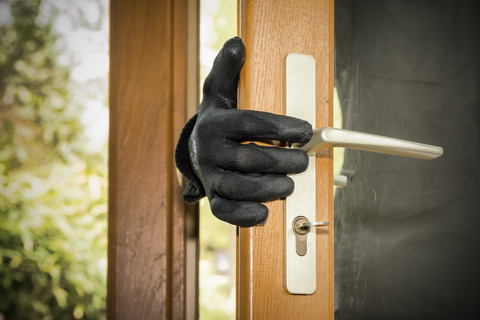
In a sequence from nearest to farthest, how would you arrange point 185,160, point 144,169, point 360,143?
point 360,143
point 185,160
point 144,169

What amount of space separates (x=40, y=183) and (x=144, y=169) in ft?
0.87

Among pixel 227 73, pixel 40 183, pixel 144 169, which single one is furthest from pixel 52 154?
pixel 227 73

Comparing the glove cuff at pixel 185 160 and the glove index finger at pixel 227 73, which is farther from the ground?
A: the glove index finger at pixel 227 73

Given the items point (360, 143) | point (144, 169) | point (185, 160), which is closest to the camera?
point (360, 143)

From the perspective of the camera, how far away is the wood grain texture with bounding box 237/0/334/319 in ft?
1.25

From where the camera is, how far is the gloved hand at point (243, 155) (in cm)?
37

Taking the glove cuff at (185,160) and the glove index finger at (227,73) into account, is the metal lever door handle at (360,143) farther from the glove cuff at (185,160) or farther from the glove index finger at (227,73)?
the glove cuff at (185,160)

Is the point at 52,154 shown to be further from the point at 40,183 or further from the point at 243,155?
the point at 243,155

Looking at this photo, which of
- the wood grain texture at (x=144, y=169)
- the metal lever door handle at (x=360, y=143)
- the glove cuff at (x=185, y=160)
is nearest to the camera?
the metal lever door handle at (x=360, y=143)

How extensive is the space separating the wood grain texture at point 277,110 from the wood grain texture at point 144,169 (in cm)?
45

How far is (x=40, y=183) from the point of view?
2.78 ft

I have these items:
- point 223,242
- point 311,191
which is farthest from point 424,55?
point 223,242

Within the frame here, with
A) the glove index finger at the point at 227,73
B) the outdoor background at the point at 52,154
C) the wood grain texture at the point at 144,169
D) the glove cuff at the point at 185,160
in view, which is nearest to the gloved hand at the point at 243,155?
the glove index finger at the point at 227,73

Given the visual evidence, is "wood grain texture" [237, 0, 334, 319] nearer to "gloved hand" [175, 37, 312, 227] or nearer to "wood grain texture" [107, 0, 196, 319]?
"gloved hand" [175, 37, 312, 227]
